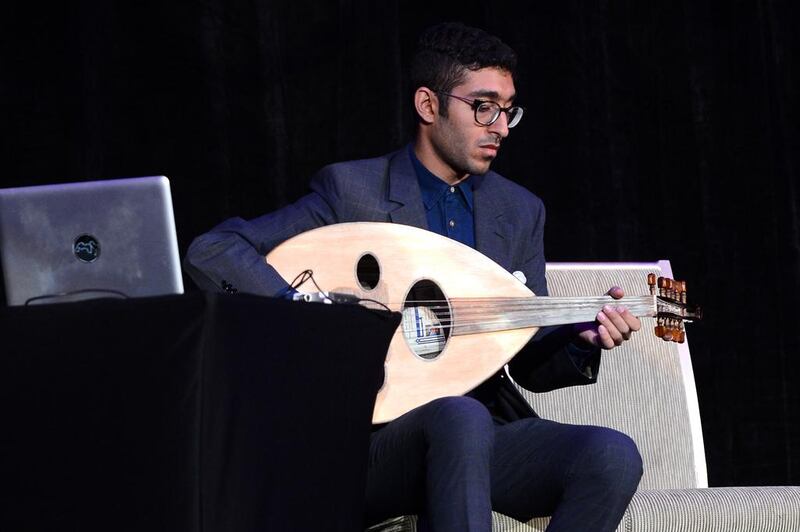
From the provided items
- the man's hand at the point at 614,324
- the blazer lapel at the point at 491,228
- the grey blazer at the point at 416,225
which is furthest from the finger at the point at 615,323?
the blazer lapel at the point at 491,228

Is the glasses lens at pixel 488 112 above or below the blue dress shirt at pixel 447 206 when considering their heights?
above

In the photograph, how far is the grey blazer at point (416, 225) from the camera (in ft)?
6.80

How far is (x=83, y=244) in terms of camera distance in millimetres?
1408

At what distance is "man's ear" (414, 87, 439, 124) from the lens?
239cm

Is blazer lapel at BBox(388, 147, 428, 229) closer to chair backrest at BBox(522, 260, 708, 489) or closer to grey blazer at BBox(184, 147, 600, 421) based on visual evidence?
grey blazer at BBox(184, 147, 600, 421)

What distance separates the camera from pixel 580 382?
2219 mm

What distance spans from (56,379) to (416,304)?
0.96 m

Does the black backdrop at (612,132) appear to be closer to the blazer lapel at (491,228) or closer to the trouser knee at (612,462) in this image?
the blazer lapel at (491,228)

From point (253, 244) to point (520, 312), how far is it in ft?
1.69

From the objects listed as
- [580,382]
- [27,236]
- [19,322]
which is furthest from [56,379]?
[580,382]

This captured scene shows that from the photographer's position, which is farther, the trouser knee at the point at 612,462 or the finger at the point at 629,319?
the finger at the point at 629,319

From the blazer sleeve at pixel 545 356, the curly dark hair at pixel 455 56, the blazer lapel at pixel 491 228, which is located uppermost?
the curly dark hair at pixel 455 56

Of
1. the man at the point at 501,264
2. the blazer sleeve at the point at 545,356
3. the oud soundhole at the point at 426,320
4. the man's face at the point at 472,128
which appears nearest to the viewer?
the man at the point at 501,264

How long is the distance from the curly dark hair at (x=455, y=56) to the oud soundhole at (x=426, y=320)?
0.45 m
